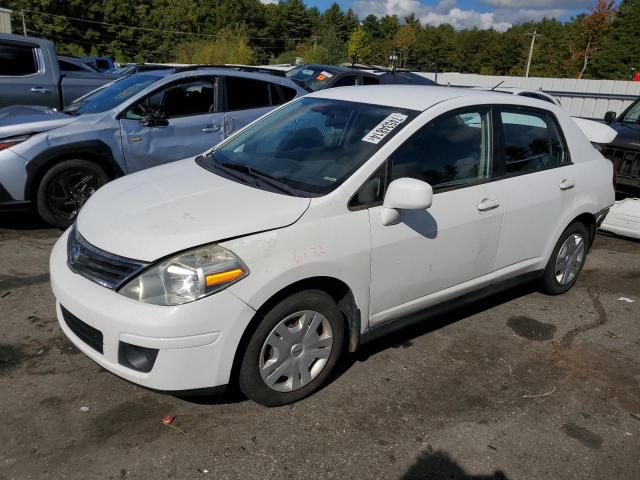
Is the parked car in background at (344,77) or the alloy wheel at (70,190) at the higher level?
the parked car in background at (344,77)

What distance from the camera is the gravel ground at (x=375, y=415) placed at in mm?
2648

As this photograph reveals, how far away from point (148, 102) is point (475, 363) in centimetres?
438

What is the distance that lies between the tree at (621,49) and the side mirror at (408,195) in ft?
201

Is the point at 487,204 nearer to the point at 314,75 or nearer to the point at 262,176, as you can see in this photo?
the point at 262,176

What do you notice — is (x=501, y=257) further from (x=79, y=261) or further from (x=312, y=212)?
(x=79, y=261)

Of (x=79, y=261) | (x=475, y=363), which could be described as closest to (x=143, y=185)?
(x=79, y=261)

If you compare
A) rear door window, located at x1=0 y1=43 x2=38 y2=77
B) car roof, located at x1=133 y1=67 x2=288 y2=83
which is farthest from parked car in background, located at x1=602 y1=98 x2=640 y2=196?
rear door window, located at x1=0 y1=43 x2=38 y2=77

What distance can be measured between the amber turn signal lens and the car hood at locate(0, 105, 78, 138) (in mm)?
3828

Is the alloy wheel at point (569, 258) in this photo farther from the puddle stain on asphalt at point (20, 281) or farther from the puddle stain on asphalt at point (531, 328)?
the puddle stain on asphalt at point (20, 281)

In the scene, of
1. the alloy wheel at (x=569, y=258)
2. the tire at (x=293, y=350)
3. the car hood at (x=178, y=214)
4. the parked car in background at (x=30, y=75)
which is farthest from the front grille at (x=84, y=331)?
the parked car in background at (x=30, y=75)

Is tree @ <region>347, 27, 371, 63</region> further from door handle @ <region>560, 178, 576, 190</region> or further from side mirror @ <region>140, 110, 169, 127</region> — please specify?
door handle @ <region>560, 178, 576, 190</region>

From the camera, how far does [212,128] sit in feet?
20.8

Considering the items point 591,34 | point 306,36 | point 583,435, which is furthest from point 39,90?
point 306,36

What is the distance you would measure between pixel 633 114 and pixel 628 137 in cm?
119
